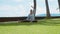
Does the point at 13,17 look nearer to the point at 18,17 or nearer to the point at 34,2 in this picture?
the point at 18,17

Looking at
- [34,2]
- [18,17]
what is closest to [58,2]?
[34,2]

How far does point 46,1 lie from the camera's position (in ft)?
68.2

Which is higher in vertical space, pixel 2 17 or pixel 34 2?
pixel 34 2

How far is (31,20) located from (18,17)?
509cm

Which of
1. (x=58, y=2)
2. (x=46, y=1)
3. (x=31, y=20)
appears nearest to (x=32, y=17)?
(x=31, y=20)

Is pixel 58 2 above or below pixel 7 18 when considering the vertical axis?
above

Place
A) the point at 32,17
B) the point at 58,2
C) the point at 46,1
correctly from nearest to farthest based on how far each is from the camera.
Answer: the point at 32,17, the point at 58,2, the point at 46,1

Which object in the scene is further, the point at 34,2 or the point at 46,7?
the point at 46,7

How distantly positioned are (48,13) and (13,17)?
4.54m

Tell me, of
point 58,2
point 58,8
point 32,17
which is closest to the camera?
point 32,17

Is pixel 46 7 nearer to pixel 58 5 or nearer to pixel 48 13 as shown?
pixel 48 13

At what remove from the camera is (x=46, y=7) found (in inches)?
846

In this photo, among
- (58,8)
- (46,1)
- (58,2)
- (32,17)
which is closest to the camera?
(32,17)

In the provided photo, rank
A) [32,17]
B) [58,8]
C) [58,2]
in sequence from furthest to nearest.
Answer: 1. [58,8]
2. [58,2]
3. [32,17]
